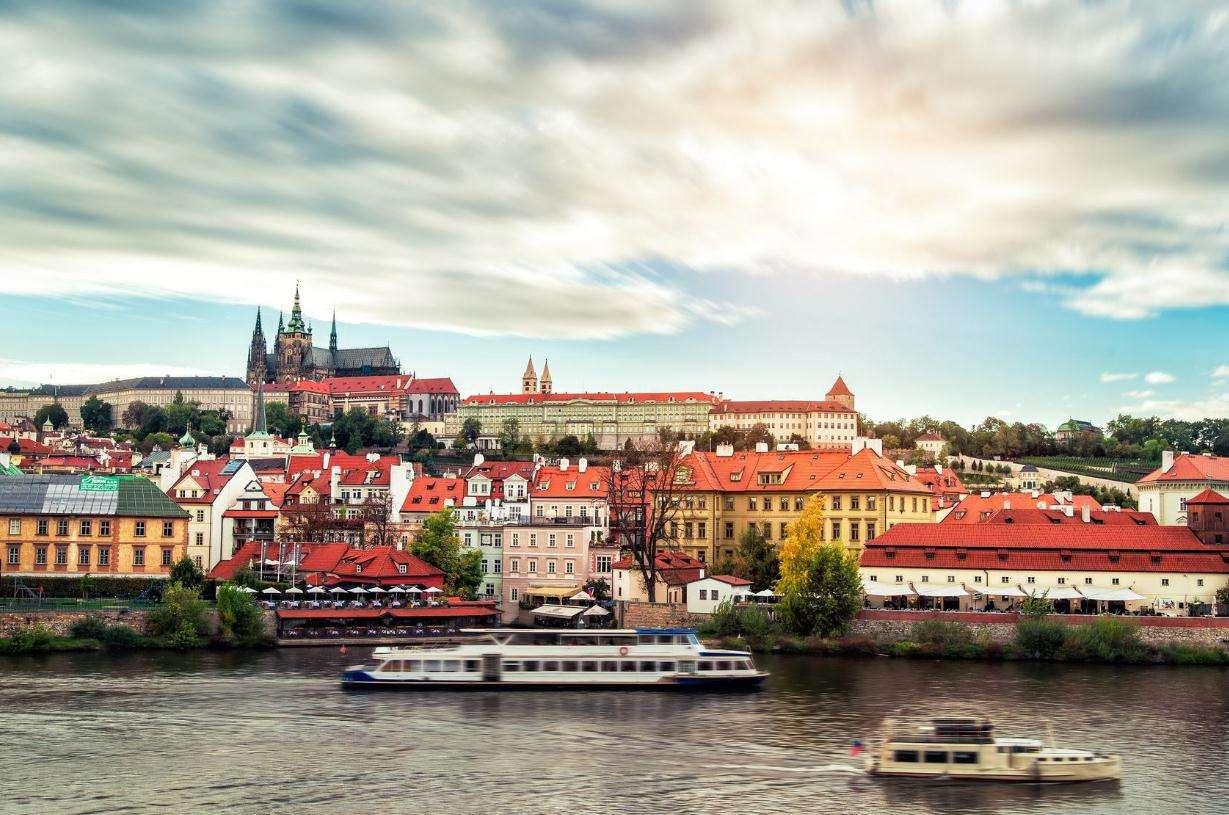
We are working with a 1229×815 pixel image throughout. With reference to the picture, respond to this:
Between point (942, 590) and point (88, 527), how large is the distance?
4588 cm

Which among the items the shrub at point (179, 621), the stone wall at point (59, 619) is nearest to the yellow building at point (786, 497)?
the shrub at point (179, 621)

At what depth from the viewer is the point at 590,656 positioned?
54.2 meters

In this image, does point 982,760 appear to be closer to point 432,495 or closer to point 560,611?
point 560,611

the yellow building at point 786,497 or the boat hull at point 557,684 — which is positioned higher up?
the yellow building at point 786,497

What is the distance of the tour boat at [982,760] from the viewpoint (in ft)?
122

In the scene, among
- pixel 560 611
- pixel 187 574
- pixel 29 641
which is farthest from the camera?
pixel 187 574

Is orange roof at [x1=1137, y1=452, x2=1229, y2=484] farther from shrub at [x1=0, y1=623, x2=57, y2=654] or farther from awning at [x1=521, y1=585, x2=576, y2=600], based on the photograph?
shrub at [x1=0, y1=623, x2=57, y2=654]

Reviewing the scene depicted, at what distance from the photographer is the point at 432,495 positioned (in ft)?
293

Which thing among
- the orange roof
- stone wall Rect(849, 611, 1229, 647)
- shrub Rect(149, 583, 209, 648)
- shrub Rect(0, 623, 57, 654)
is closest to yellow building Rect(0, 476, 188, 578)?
shrub Rect(0, 623, 57, 654)

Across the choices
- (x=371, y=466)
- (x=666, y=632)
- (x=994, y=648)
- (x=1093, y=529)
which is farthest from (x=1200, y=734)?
(x=371, y=466)

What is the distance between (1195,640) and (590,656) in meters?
27.6

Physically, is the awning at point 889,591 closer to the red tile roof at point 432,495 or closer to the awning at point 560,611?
the awning at point 560,611

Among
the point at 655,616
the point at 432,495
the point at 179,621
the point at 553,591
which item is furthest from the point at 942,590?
the point at 432,495

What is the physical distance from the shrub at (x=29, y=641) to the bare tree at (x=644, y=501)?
2898 centimetres
